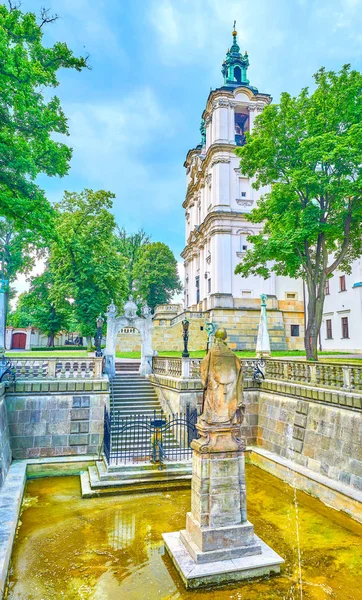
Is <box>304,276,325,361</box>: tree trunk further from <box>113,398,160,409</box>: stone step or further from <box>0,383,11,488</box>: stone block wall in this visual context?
<box>0,383,11,488</box>: stone block wall

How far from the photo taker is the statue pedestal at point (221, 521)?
546 centimetres

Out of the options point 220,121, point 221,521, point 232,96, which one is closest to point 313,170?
point 221,521

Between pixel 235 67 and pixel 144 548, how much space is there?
42.4 metres

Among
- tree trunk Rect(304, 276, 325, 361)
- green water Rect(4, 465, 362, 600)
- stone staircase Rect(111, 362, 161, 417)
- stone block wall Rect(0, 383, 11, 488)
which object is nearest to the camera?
green water Rect(4, 465, 362, 600)

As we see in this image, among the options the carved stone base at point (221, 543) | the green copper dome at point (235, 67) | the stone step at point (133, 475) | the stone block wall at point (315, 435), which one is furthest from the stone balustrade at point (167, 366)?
the green copper dome at point (235, 67)

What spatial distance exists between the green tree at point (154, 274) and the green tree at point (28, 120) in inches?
1254

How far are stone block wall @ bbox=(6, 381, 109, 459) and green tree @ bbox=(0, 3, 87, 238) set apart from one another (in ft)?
19.6

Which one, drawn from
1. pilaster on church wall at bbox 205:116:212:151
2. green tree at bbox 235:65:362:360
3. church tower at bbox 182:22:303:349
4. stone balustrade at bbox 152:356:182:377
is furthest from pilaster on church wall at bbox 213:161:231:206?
stone balustrade at bbox 152:356:182:377

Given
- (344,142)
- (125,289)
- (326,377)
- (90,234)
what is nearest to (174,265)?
(125,289)

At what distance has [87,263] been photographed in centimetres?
2489

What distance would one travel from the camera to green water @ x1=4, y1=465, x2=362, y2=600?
5.20m

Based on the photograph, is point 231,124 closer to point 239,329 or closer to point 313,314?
point 239,329

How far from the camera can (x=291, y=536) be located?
6887 millimetres

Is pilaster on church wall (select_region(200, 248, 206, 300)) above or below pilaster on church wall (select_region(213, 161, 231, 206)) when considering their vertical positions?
below
